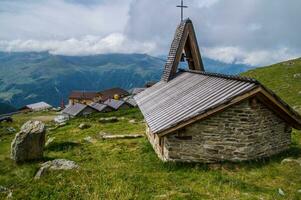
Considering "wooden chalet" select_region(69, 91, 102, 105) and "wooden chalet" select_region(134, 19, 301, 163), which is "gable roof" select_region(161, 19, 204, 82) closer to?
Result: "wooden chalet" select_region(134, 19, 301, 163)

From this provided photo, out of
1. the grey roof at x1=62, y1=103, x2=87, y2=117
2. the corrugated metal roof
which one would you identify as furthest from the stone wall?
the grey roof at x1=62, y1=103, x2=87, y2=117

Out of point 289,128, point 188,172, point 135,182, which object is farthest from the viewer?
point 289,128

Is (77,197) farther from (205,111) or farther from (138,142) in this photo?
(138,142)

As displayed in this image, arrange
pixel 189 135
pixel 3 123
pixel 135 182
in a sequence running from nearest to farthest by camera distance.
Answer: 1. pixel 135 182
2. pixel 189 135
3. pixel 3 123

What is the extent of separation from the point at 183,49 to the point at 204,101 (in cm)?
1231

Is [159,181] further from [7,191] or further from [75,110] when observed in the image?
[75,110]

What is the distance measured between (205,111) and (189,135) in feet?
5.04

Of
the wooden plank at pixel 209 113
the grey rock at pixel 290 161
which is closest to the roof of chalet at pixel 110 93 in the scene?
the wooden plank at pixel 209 113

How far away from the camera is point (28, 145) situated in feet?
68.8

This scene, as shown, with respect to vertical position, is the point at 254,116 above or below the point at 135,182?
above

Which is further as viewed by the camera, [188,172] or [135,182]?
[188,172]

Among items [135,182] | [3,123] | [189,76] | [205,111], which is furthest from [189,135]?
[3,123]

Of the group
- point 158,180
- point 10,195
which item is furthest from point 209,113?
point 10,195

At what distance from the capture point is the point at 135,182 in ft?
48.7
